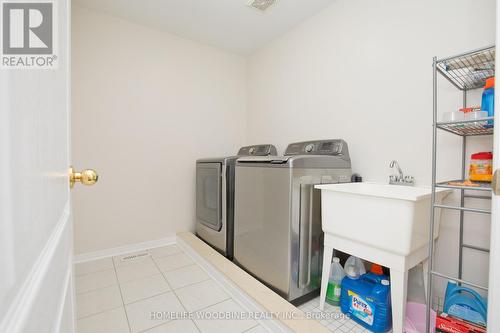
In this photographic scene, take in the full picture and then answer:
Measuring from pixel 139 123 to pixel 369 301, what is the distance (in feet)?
8.23

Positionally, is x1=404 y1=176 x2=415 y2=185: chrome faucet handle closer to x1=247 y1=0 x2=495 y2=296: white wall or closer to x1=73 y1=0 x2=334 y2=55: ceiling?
x1=247 y1=0 x2=495 y2=296: white wall

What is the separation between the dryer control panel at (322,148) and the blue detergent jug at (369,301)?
3.01 feet

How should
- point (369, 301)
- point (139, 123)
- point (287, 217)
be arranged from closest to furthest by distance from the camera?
point (369, 301)
point (287, 217)
point (139, 123)

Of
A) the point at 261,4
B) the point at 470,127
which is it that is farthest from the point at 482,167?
the point at 261,4

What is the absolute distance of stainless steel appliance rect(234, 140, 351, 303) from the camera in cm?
154

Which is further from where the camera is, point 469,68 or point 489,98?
point 469,68

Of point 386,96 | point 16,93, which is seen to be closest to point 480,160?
point 386,96

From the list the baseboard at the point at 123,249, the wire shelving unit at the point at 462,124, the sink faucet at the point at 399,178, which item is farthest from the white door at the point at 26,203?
the baseboard at the point at 123,249

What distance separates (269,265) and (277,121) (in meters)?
1.64

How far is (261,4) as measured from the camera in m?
2.12

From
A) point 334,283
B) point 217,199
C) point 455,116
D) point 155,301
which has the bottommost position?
point 155,301

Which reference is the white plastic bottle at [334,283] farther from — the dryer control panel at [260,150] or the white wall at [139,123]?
the white wall at [139,123]

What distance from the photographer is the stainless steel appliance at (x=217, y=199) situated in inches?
87.8

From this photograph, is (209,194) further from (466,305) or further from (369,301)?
(466,305)
